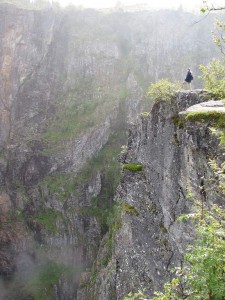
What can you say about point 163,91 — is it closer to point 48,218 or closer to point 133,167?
point 133,167

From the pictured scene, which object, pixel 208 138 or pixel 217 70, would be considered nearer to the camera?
pixel 208 138

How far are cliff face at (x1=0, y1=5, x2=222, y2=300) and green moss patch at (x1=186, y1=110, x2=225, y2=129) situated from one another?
28.9 meters

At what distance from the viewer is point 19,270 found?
3856 cm

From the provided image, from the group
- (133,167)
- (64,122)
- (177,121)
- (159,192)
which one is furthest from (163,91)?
(64,122)

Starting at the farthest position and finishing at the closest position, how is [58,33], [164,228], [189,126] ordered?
[58,33] → [164,228] → [189,126]

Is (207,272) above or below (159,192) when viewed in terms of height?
above

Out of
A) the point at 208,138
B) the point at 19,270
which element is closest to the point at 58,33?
the point at 19,270

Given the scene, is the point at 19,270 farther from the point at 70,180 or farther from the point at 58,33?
the point at 58,33

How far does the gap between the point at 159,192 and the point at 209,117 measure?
6.28 meters

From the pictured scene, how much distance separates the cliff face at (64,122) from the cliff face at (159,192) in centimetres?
1798

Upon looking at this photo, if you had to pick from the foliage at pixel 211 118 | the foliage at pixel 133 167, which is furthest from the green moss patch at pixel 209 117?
the foliage at pixel 133 167

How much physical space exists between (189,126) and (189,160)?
4.68ft

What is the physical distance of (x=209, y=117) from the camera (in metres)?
11.7

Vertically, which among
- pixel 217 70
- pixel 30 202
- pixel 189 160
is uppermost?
pixel 217 70
